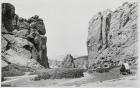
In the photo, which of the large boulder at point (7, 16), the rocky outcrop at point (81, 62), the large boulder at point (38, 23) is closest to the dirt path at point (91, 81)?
the rocky outcrop at point (81, 62)

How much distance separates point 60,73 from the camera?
6.73 m

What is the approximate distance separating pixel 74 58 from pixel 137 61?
55.1 inches

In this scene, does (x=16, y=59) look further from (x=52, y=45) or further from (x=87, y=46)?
(x=87, y=46)

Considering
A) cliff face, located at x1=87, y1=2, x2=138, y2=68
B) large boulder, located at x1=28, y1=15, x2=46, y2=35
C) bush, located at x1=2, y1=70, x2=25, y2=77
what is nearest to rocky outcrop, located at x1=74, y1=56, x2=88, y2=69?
cliff face, located at x1=87, y1=2, x2=138, y2=68

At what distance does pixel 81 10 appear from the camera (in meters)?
6.86

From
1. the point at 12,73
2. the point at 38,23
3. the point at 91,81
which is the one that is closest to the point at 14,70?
the point at 12,73

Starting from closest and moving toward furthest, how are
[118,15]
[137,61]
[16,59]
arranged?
1. [137,61]
2. [118,15]
3. [16,59]

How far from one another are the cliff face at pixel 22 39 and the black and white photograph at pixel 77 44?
0.08 ft

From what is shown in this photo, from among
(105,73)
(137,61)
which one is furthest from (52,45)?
(137,61)

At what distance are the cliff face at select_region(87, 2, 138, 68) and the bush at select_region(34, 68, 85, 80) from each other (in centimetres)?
33

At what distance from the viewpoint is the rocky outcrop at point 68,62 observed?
22.0 feet

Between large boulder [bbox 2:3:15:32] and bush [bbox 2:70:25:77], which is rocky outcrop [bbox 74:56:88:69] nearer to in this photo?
bush [bbox 2:70:25:77]

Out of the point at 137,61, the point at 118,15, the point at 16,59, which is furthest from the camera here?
the point at 16,59

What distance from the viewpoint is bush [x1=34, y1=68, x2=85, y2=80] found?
21.9 feet
